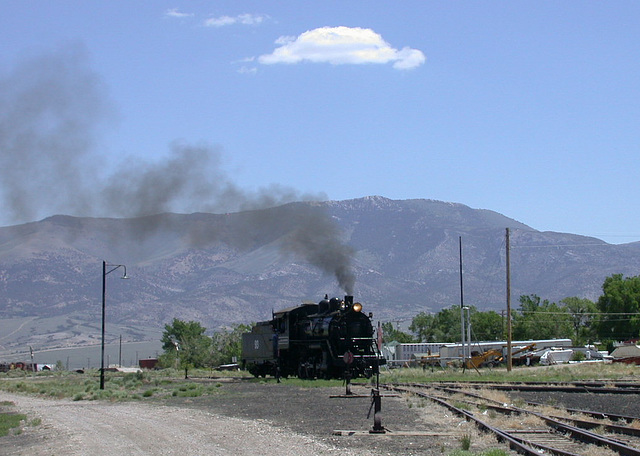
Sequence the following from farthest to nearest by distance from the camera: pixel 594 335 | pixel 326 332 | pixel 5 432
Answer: pixel 594 335
pixel 326 332
pixel 5 432

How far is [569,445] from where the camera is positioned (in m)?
15.1

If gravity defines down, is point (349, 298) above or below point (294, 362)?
above

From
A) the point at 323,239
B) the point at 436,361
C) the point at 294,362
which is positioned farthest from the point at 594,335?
the point at 294,362

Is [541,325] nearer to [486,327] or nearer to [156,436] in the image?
[486,327]

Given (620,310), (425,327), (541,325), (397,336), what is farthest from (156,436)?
(425,327)

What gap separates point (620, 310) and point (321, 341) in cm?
7845

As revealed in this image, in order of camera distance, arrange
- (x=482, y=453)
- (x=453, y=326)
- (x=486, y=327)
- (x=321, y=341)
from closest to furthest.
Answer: (x=482, y=453) < (x=321, y=341) < (x=486, y=327) < (x=453, y=326)

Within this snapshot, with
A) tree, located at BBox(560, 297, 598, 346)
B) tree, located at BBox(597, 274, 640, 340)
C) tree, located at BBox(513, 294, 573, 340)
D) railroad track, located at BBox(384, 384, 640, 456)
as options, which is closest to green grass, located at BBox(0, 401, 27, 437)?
railroad track, located at BBox(384, 384, 640, 456)

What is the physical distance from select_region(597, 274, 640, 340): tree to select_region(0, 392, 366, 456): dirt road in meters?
88.9

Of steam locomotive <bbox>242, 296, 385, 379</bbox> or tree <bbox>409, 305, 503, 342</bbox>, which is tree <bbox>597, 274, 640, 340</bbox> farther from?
steam locomotive <bbox>242, 296, 385, 379</bbox>

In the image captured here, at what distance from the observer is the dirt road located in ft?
50.6

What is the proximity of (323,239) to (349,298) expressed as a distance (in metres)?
14.7

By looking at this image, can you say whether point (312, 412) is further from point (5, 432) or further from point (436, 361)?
point (436, 361)

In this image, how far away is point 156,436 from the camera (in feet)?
58.3
